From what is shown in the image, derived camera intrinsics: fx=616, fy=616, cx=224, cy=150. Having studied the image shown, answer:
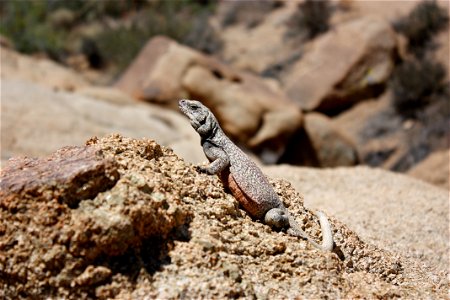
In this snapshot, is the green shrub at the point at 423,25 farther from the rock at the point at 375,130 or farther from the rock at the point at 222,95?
the rock at the point at 222,95

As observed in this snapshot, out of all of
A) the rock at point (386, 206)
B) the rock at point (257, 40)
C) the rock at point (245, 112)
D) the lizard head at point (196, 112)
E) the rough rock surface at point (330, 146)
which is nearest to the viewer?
the lizard head at point (196, 112)

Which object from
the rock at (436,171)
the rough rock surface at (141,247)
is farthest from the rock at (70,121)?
the rough rock surface at (141,247)

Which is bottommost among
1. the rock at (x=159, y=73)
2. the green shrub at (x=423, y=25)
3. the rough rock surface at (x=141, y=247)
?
the rough rock surface at (x=141, y=247)

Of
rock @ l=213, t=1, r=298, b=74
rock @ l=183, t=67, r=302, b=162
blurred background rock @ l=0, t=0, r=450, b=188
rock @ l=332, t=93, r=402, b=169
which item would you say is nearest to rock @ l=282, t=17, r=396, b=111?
blurred background rock @ l=0, t=0, r=450, b=188

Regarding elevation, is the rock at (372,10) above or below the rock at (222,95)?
above

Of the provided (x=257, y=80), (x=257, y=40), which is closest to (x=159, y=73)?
(x=257, y=80)

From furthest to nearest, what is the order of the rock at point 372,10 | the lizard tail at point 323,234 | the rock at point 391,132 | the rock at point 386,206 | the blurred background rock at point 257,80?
the rock at point 372,10, the rock at point 391,132, the blurred background rock at point 257,80, the rock at point 386,206, the lizard tail at point 323,234

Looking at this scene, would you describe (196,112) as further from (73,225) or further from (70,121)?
(70,121)
